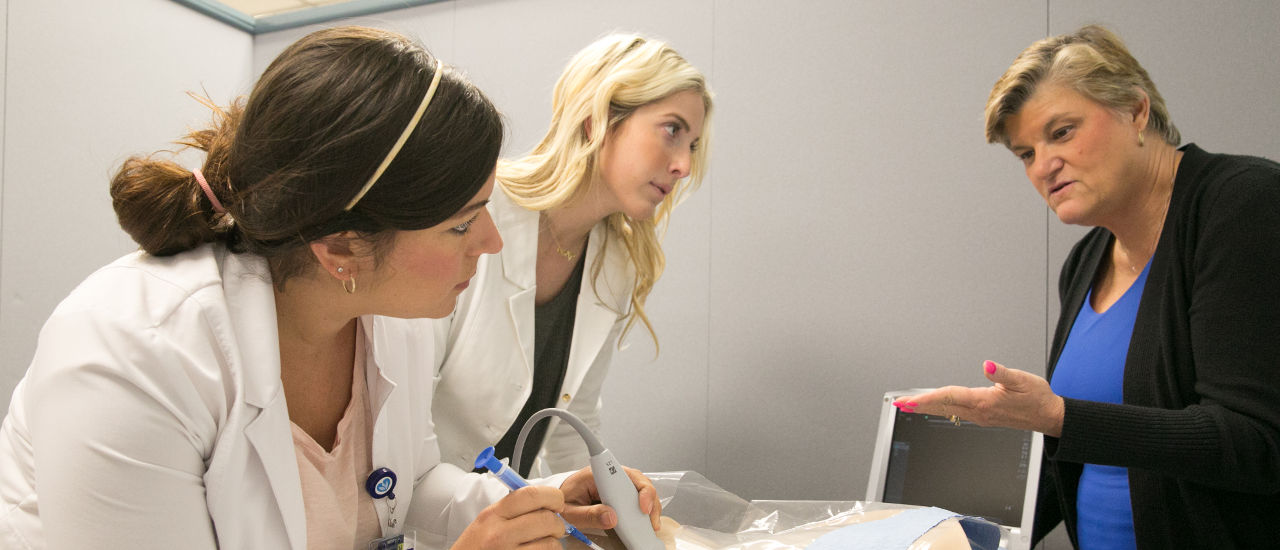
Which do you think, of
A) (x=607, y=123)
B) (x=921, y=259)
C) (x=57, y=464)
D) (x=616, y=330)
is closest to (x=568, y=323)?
(x=616, y=330)

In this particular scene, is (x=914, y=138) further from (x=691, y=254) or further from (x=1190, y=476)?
(x=1190, y=476)

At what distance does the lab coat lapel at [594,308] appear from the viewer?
182cm

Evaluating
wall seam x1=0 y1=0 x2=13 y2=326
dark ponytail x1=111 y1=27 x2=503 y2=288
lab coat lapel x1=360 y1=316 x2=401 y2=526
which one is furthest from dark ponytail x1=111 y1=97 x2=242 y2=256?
wall seam x1=0 y1=0 x2=13 y2=326

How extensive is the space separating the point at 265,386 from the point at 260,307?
3.9 inches

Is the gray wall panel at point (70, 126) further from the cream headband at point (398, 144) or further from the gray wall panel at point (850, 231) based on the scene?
the cream headband at point (398, 144)

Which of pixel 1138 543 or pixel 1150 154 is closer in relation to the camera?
pixel 1138 543

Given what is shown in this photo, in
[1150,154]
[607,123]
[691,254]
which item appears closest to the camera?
[1150,154]

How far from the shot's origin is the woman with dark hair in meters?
0.81

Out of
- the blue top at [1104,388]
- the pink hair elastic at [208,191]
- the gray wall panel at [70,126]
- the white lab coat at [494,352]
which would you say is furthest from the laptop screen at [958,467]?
the gray wall panel at [70,126]

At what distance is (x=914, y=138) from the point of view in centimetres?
226

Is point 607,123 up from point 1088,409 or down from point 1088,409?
up

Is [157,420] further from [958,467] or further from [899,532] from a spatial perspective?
[958,467]

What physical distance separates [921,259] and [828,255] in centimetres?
26

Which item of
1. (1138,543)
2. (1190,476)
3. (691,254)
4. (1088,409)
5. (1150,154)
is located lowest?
(1138,543)
